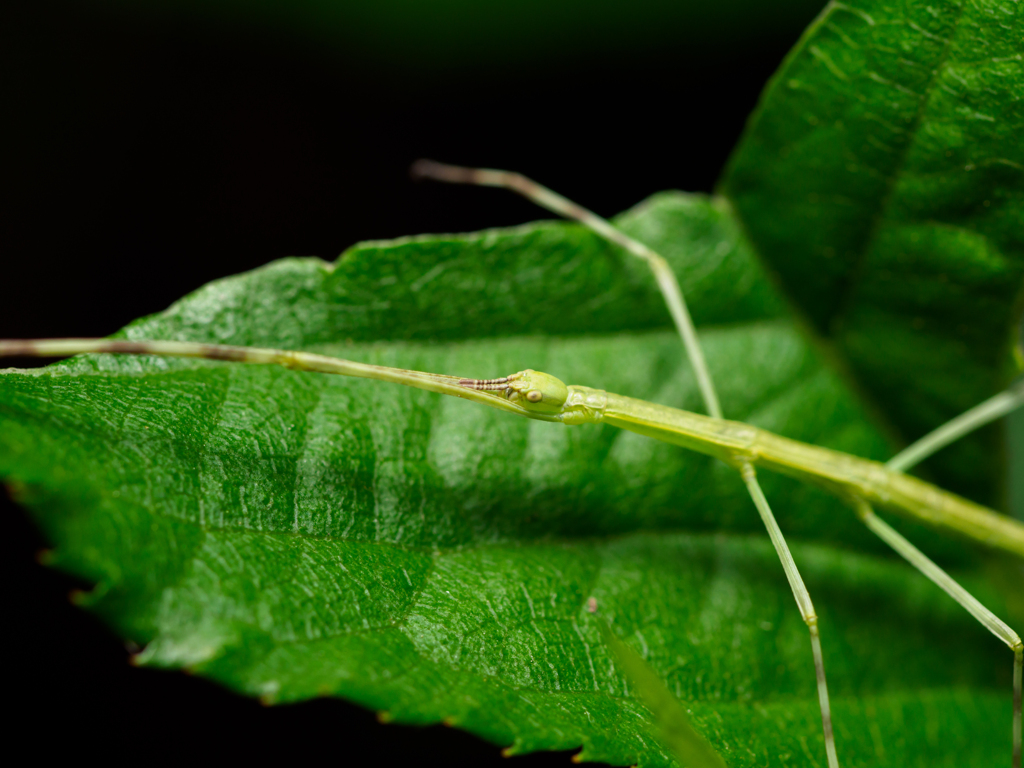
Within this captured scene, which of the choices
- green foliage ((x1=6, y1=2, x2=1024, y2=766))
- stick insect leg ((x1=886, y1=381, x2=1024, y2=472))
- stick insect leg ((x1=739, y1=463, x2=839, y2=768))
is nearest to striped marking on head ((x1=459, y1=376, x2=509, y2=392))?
green foliage ((x1=6, y1=2, x2=1024, y2=766))

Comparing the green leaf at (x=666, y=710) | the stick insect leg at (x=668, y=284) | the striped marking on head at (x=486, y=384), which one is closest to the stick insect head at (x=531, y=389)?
the striped marking on head at (x=486, y=384)

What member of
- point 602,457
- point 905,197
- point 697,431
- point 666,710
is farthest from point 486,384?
point 905,197

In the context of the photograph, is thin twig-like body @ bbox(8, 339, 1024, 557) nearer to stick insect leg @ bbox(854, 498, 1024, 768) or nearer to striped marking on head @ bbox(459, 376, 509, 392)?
striped marking on head @ bbox(459, 376, 509, 392)

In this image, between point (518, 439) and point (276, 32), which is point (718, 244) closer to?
point (518, 439)

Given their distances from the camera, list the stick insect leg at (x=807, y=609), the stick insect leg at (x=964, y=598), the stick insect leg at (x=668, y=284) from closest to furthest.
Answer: the stick insect leg at (x=807, y=609) → the stick insect leg at (x=964, y=598) → the stick insect leg at (x=668, y=284)

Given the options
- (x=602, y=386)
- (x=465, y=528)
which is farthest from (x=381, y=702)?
(x=602, y=386)

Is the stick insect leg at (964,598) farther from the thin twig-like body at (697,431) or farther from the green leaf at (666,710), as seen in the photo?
the green leaf at (666,710)
